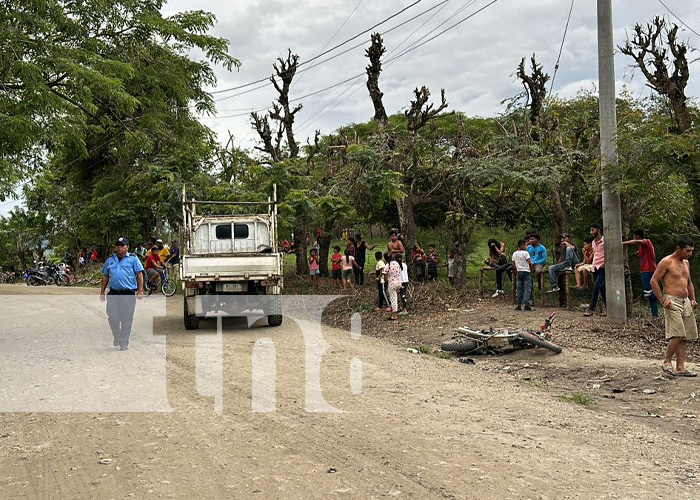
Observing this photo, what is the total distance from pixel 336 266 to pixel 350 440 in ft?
52.6

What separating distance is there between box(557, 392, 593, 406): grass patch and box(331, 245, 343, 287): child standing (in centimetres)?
Result: 1319

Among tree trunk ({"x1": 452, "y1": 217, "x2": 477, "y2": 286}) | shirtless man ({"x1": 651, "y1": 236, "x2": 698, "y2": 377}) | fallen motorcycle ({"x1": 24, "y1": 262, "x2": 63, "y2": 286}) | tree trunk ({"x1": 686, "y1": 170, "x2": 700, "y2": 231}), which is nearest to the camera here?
shirtless man ({"x1": 651, "y1": 236, "x2": 698, "y2": 377})

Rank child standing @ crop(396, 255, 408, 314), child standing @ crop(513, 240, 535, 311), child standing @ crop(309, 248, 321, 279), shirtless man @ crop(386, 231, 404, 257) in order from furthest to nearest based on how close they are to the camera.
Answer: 1. child standing @ crop(309, 248, 321, 279)
2. shirtless man @ crop(386, 231, 404, 257)
3. child standing @ crop(396, 255, 408, 314)
4. child standing @ crop(513, 240, 535, 311)

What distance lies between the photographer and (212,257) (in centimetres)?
1372

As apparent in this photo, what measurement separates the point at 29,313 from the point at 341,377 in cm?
1182

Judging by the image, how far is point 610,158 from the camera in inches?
476

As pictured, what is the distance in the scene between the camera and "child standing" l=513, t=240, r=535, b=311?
1432 cm

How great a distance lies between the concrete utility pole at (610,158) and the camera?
39.5 ft

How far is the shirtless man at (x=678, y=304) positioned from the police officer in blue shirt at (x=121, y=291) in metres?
7.79

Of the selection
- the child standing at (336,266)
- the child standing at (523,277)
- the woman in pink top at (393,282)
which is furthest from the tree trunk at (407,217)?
the child standing at (523,277)

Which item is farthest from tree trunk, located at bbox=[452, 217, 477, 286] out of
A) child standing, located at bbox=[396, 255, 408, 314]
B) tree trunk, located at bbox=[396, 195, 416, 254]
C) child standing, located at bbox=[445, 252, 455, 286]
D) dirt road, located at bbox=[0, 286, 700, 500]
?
dirt road, located at bbox=[0, 286, 700, 500]

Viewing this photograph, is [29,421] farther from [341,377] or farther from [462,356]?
[462,356]

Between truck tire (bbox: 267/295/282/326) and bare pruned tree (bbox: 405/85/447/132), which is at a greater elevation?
bare pruned tree (bbox: 405/85/447/132)

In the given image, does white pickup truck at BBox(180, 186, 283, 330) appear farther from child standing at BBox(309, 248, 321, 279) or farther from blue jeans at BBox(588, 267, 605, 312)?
child standing at BBox(309, 248, 321, 279)
